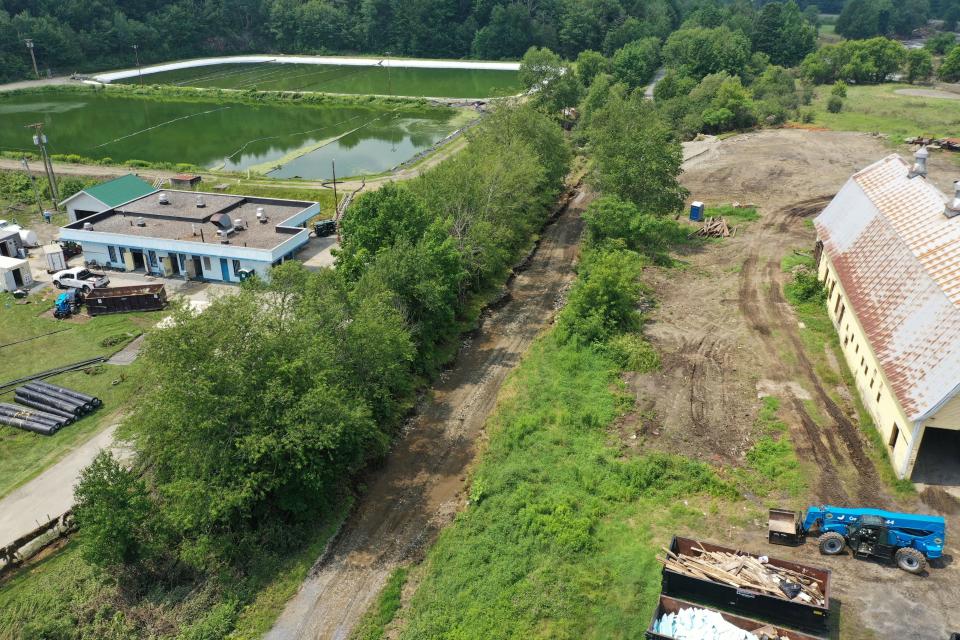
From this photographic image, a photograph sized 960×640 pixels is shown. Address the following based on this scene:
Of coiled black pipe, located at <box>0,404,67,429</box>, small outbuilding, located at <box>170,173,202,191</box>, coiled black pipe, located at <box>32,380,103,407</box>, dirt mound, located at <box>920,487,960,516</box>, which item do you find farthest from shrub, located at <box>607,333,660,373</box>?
small outbuilding, located at <box>170,173,202,191</box>

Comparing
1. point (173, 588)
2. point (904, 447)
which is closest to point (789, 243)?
point (904, 447)

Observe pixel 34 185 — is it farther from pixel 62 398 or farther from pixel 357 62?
A: pixel 357 62

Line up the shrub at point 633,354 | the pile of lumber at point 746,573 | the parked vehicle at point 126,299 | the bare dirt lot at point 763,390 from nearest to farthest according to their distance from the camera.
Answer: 1. the pile of lumber at point 746,573
2. the bare dirt lot at point 763,390
3. the shrub at point 633,354
4. the parked vehicle at point 126,299

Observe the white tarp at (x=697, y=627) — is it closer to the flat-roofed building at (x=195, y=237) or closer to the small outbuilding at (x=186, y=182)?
the flat-roofed building at (x=195, y=237)

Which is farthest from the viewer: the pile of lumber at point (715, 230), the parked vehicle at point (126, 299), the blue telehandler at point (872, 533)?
the pile of lumber at point (715, 230)

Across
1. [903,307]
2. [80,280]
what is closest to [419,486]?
[903,307]

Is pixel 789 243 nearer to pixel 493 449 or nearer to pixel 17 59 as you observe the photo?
pixel 493 449

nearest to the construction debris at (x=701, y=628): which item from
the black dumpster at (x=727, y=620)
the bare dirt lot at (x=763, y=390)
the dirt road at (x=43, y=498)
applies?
the black dumpster at (x=727, y=620)
